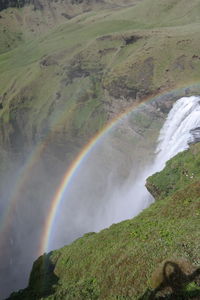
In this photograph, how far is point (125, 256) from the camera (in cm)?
1412

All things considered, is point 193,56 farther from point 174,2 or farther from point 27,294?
point 174,2

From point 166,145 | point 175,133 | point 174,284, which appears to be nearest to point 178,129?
point 175,133

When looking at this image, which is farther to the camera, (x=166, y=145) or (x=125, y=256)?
(x=166, y=145)

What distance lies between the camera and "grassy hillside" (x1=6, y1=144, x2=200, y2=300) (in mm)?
12438

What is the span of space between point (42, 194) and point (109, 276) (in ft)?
234

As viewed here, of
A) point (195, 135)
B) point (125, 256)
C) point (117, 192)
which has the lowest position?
point (125, 256)

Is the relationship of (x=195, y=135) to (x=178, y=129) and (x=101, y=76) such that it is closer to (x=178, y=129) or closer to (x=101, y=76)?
(x=178, y=129)

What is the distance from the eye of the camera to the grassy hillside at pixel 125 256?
12.4 meters

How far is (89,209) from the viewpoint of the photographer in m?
68.5

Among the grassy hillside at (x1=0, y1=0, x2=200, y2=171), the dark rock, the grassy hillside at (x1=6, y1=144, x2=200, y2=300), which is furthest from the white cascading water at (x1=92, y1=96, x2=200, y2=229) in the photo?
the grassy hillside at (x1=6, y1=144, x2=200, y2=300)

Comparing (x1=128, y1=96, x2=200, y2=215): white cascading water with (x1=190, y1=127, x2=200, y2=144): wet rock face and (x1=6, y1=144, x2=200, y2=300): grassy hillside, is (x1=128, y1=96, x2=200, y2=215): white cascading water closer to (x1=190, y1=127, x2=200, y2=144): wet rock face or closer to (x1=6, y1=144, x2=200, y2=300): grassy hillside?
(x1=190, y1=127, x2=200, y2=144): wet rock face

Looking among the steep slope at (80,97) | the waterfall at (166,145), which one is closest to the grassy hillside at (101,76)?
the steep slope at (80,97)

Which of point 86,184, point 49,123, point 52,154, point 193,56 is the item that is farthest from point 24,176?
point 193,56

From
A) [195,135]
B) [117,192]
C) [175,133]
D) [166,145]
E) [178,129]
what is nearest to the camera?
[195,135]
